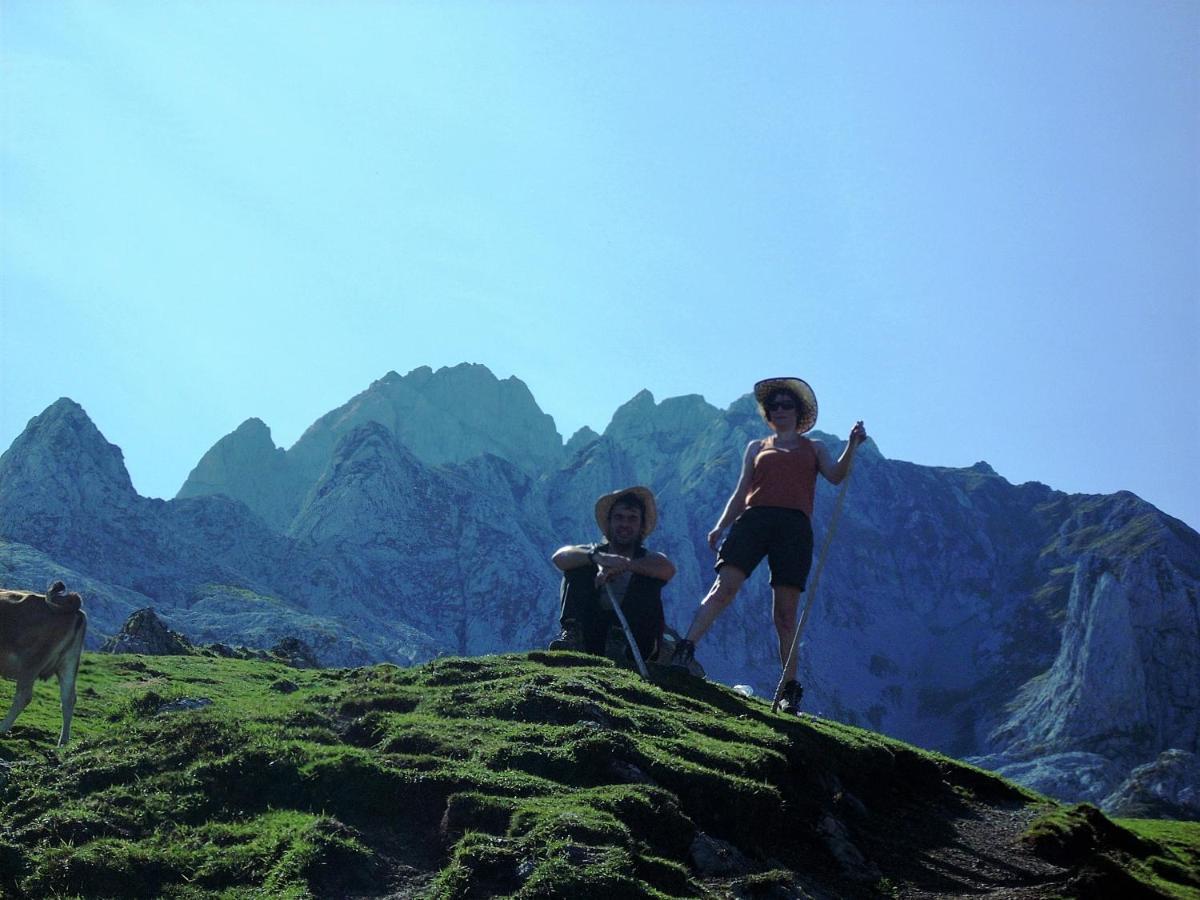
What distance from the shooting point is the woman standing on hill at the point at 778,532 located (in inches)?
650

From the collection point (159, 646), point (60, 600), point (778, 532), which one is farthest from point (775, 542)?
point (159, 646)

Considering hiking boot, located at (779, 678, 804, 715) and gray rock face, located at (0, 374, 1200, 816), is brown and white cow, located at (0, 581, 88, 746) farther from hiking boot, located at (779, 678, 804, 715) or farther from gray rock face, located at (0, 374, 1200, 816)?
gray rock face, located at (0, 374, 1200, 816)

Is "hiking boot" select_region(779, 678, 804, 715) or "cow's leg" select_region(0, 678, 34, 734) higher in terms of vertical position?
"hiking boot" select_region(779, 678, 804, 715)

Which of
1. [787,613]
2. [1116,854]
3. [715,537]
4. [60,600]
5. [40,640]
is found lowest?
[40,640]

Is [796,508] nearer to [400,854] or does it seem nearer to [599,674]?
Result: [599,674]

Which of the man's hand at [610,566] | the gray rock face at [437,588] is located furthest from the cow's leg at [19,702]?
the gray rock face at [437,588]

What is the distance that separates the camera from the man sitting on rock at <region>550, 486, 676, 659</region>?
55.7 ft

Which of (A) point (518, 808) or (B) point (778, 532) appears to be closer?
(A) point (518, 808)

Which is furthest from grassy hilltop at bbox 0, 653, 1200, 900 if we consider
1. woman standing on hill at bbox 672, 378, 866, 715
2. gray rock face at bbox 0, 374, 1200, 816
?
gray rock face at bbox 0, 374, 1200, 816

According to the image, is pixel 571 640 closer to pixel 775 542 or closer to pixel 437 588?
pixel 775 542

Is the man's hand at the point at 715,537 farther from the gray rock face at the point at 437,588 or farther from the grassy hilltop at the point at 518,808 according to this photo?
the gray rock face at the point at 437,588

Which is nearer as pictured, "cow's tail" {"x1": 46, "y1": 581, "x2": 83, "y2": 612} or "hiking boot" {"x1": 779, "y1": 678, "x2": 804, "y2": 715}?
"cow's tail" {"x1": 46, "y1": 581, "x2": 83, "y2": 612}

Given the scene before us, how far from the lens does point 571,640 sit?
57.8ft

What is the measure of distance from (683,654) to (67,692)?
27.7 feet
